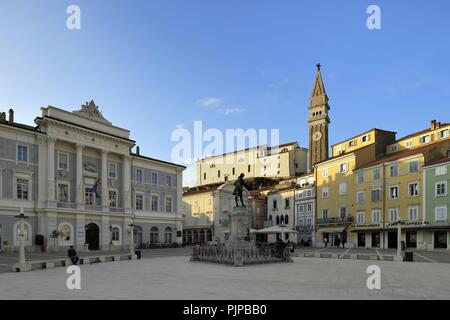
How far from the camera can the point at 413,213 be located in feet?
→ 152

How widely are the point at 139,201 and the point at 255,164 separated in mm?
71841

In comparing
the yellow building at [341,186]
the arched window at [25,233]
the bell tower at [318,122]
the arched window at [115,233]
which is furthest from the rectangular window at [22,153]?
the bell tower at [318,122]

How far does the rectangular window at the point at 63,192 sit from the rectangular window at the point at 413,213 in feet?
130

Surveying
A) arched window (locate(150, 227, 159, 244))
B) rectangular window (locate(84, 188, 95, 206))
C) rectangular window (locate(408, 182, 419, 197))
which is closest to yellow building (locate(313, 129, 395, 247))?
rectangular window (locate(408, 182, 419, 197))

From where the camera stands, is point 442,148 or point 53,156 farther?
point 442,148

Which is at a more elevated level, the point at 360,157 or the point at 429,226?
the point at 360,157

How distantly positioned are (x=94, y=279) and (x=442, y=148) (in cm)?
4379

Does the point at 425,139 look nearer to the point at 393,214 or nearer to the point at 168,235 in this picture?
the point at 393,214

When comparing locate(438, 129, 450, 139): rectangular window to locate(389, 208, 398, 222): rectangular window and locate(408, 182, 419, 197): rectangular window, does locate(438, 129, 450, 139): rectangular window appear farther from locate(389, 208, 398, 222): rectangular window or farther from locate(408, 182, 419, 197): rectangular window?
A: locate(389, 208, 398, 222): rectangular window

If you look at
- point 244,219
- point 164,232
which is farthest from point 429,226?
point 164,232

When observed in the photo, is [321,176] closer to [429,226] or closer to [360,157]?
[360,157]

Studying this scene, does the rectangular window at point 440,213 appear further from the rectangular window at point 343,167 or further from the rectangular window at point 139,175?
the rectangular window at point 139,175

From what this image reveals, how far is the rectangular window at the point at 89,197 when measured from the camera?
1836 inches

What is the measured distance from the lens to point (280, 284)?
15.2m
